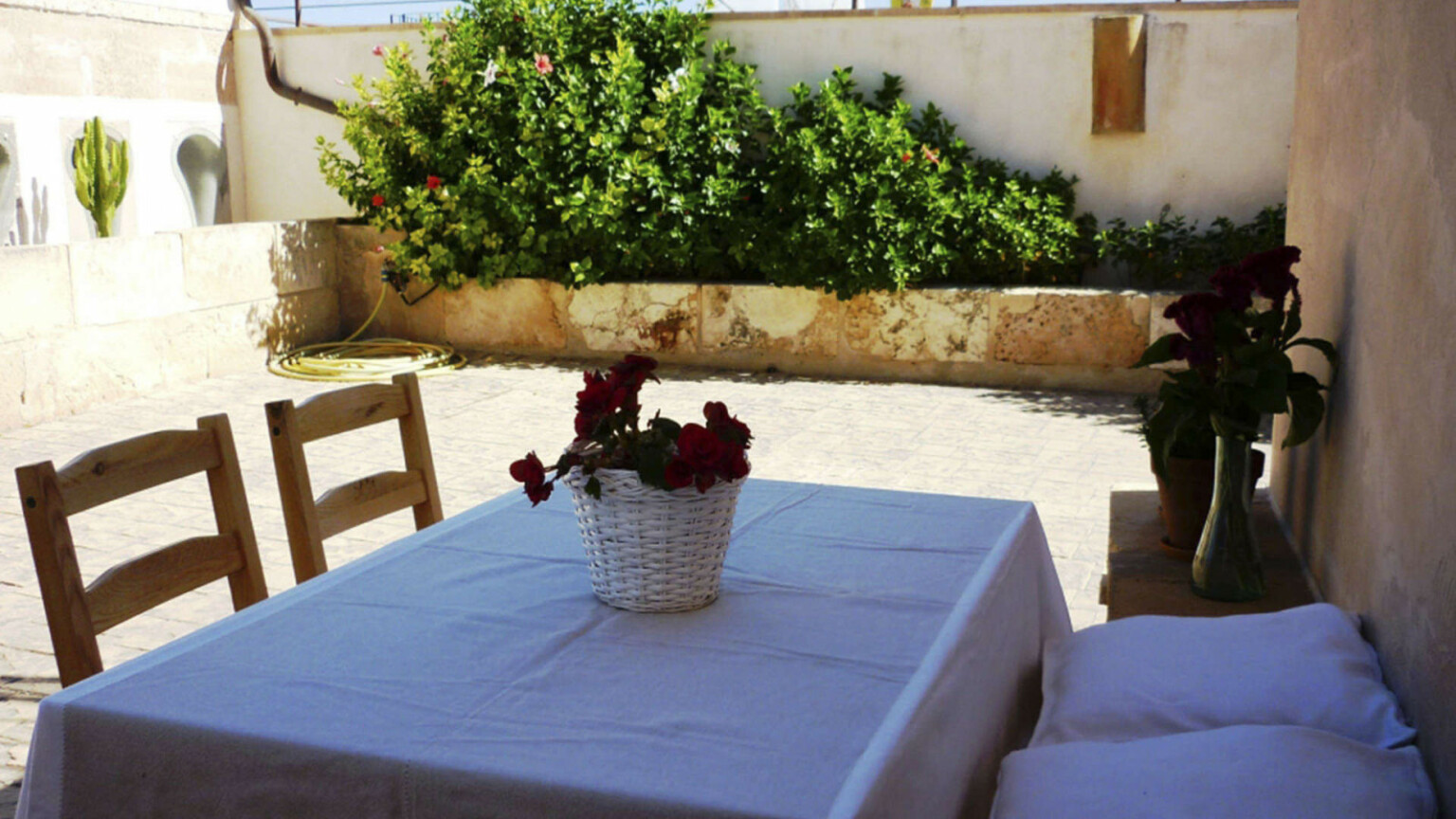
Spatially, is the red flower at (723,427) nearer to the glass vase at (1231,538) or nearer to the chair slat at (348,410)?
the chair slat at (348,410)

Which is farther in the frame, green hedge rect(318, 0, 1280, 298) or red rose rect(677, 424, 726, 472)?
green hedge rect(318, 0, 1280, 298)

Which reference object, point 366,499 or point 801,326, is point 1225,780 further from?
point 801,326

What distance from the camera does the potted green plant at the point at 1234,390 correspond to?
279cm

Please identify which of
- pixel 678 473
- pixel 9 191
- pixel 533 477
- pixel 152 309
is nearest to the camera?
pixel 678 473

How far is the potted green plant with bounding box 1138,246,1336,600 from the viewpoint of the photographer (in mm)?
2793

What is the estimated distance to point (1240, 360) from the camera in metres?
2.82

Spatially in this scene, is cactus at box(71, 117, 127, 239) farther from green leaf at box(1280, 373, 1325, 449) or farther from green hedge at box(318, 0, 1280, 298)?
green leaf at box(1280, 373, 1325, 449)

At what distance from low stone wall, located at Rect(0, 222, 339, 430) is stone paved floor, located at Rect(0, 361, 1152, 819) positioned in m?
0.18

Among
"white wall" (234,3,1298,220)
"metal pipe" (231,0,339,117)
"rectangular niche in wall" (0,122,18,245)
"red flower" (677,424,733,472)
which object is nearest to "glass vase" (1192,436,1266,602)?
"red flower" (677,424,733,472)

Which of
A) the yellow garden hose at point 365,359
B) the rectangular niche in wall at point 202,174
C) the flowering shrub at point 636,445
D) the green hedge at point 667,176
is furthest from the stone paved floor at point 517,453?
the rectangular niche in wall at point 202,174

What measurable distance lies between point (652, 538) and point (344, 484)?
1.12 metres

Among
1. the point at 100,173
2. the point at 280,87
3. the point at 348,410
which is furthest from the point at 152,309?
the point at 348,410

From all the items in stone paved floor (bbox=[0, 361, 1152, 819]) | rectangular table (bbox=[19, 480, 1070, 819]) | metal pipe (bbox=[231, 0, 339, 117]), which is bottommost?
stone paved floor (bbox=[0, 361, 1152, 819])

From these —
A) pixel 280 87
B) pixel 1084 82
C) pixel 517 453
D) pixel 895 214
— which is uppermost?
pixel 280 87
